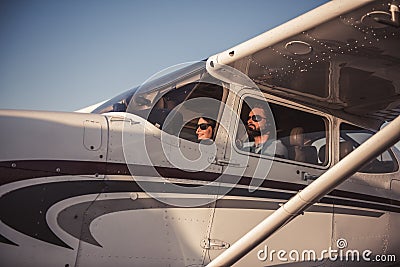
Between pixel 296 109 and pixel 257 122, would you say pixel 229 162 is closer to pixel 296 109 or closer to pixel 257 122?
pixel 257 122

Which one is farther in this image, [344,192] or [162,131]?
[344,192]

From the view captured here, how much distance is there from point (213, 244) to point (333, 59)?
6.18 ft

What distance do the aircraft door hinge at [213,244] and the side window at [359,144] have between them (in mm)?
1609

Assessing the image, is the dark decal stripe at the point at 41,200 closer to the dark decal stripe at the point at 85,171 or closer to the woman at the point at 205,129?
the dark decal stripe at the point at 85,171

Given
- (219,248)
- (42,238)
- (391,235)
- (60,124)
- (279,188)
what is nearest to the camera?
(42,238)

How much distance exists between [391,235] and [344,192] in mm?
869

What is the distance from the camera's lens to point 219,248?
4.45m

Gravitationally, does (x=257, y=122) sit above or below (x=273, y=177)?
above

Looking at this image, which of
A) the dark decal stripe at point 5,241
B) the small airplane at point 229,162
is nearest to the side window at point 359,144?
the small airplane at point 229,162

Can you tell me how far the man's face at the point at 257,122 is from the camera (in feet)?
15.9

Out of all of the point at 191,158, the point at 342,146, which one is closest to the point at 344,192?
the point at 342,146

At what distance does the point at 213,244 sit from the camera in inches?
175

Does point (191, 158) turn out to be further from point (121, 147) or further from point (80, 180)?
point (80, 180)

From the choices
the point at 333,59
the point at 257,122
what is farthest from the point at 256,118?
the point at 333,59
